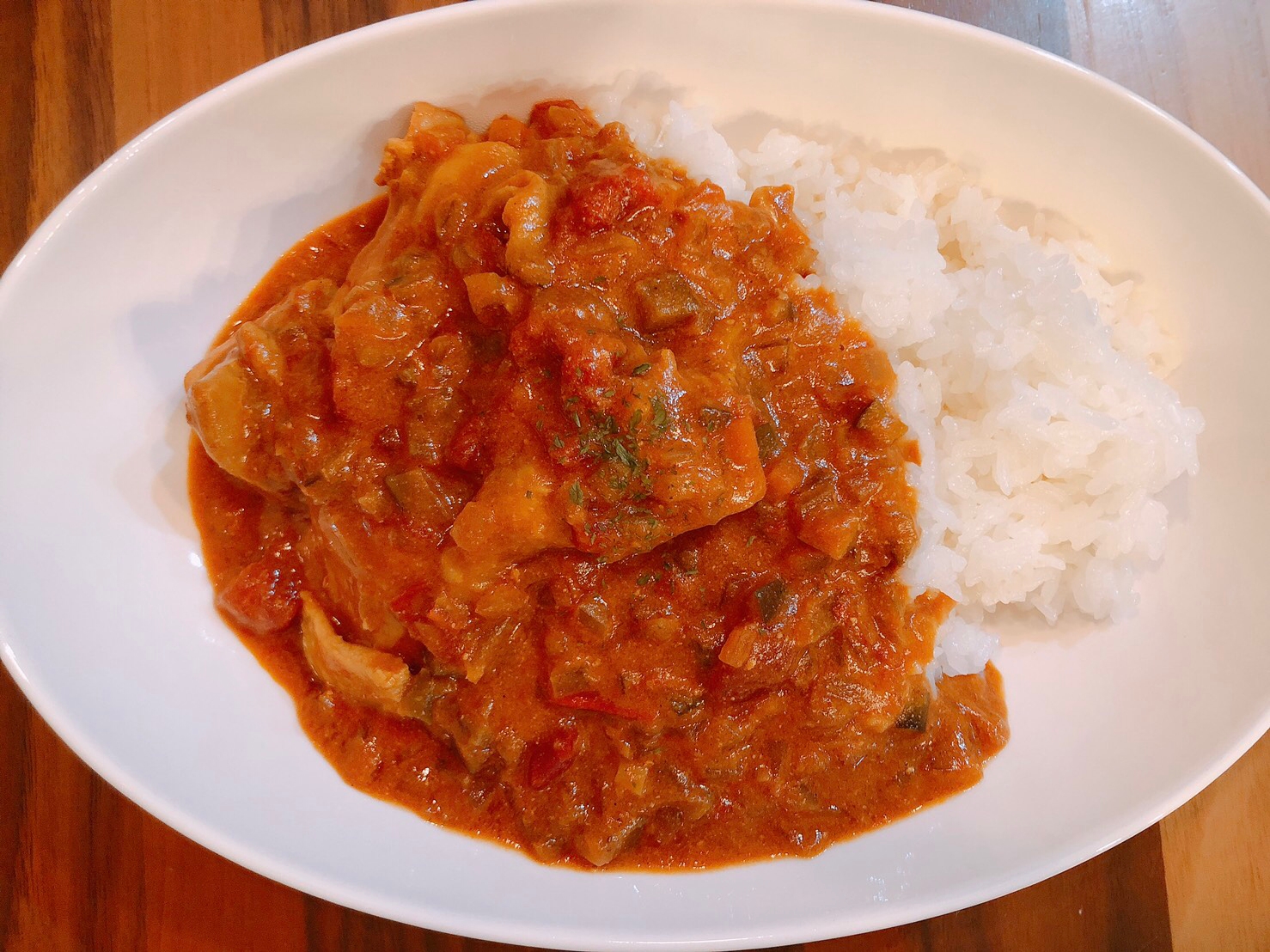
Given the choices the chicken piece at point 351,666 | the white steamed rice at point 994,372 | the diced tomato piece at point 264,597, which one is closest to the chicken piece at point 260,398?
the diced tomato piece at point 264,597

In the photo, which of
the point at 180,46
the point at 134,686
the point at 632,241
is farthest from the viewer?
the point at 180,46

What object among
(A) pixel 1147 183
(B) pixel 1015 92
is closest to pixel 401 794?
(B) pixel 1015 92

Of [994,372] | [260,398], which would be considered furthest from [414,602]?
[994,372]

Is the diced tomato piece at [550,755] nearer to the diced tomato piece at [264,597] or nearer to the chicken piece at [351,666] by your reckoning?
the chicken piece at [351,666]

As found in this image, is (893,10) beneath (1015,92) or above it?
above

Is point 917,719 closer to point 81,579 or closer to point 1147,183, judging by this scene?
point 1147,183

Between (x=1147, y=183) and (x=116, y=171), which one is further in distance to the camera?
(x=1147, y=183)

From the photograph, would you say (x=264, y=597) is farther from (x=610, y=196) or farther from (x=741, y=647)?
(x=610, y=196)
